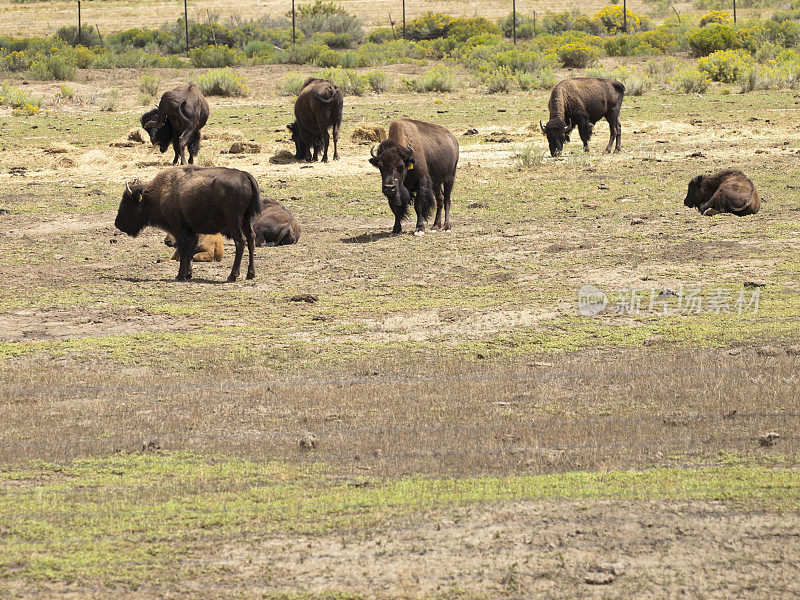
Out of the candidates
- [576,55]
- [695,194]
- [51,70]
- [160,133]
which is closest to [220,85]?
[51,70]

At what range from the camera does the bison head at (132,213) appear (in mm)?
12616

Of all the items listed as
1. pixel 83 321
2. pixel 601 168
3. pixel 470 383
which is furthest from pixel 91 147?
pixel 470 383

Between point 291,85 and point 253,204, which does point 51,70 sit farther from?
point 253,204

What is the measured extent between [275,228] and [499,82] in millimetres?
19875

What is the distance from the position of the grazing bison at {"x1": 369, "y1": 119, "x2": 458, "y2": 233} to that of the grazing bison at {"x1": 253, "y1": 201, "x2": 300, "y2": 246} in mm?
1325

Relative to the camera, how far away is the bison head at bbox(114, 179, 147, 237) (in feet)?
41.4

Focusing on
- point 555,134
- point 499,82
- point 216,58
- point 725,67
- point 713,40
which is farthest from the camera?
point 713,40

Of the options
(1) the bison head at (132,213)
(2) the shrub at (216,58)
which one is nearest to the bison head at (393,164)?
(1) the bison head at (132,213)

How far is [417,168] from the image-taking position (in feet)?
47.0

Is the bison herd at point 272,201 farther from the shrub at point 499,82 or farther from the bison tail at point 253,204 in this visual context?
the shrub at point 499,82

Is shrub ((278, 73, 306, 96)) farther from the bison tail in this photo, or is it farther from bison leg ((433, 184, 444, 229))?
the bison tail

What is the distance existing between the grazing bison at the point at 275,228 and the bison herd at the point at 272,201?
0.04 feet

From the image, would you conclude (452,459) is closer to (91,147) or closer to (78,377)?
(78,377)

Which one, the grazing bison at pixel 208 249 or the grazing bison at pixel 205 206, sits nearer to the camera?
the grazing bison at pixel 205 206
